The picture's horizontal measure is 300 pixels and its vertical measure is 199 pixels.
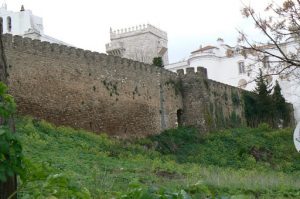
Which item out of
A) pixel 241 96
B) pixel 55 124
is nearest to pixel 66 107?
pixel 55 124

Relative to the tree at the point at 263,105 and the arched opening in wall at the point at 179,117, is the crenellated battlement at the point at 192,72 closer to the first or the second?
the arched opening in wall at the point at 179,117

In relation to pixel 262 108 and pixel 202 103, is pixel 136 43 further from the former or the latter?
pixel 202 103

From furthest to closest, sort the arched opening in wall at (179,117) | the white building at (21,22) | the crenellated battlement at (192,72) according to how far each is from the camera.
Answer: the white building at (21,22), the crenellated battlement at (192,72), the arched opening in wall at (179,117)

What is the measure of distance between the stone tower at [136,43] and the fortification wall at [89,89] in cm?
3877

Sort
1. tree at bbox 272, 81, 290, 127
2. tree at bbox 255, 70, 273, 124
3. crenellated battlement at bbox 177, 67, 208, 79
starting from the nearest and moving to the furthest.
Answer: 1. crenellated battlement at bbox 177, 67, 208, 79
2. tree at bbox 255, 70, 273, 124
3. tree at bbox 272, 81, 290, 127

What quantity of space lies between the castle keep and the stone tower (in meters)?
35.6

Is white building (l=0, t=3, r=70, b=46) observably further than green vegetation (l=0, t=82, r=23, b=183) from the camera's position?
Yes

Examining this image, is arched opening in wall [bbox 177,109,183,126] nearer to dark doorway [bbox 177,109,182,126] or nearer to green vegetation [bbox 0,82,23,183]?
dark doorway [bbox 177,109,182,126]

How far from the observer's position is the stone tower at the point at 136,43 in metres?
67.7

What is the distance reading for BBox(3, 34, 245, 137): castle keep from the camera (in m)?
20.0

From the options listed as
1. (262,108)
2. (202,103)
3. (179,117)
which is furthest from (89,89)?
(262,108)

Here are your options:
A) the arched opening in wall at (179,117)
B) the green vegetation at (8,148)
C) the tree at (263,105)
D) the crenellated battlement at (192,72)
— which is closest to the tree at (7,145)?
the green vegetation at (8,148)

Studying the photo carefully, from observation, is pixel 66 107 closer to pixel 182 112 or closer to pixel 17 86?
pixel 17 86

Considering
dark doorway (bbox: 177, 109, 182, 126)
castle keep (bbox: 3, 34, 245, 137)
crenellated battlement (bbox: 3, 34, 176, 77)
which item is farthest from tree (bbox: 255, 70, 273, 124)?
crenellated battlement (bbox: 3, 34, 176, 77)
